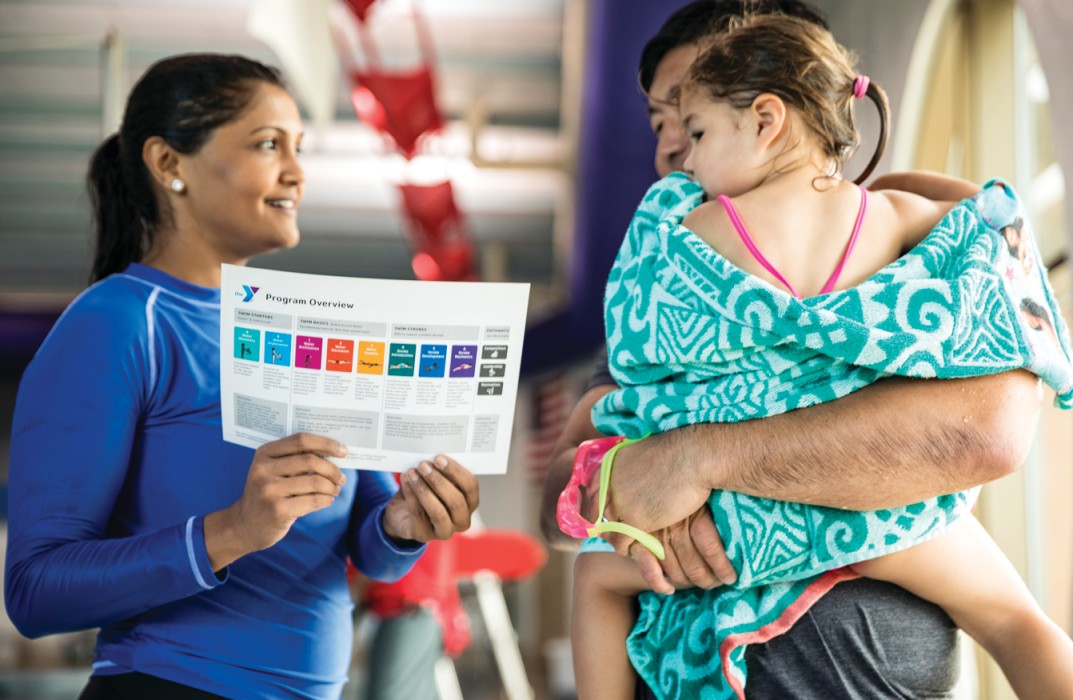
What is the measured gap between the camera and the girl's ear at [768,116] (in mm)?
1349

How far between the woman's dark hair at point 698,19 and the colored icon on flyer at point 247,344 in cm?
77

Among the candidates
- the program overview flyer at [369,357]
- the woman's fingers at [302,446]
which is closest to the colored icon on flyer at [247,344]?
the program overview flyer at [369,357]

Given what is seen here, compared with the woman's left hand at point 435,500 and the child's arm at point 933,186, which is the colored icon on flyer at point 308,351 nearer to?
the woman's left hand at point 435,500

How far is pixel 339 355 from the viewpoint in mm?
1377

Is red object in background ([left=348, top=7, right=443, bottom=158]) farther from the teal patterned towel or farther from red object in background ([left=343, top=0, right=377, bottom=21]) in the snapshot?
the teal patterned towel

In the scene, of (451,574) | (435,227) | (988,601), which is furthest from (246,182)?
(435,227)

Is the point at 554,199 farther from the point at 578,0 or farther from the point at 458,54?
the point at 578,0

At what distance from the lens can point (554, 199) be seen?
10.5 metres

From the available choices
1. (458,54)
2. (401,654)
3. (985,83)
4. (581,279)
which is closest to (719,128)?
(985,83)

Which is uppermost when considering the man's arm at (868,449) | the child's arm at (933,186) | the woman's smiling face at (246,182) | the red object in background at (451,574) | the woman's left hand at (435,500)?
the child's arm at (933,186)

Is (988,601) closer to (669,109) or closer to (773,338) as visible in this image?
(773,338)

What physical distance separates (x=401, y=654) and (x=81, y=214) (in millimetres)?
7772

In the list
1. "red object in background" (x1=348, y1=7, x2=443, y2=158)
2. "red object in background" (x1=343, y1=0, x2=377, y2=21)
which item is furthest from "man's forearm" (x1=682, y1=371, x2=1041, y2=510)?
"red object in background" (x1=348, y1=7, x2=443, y2=158)

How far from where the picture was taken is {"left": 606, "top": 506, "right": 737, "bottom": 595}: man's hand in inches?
49.8
